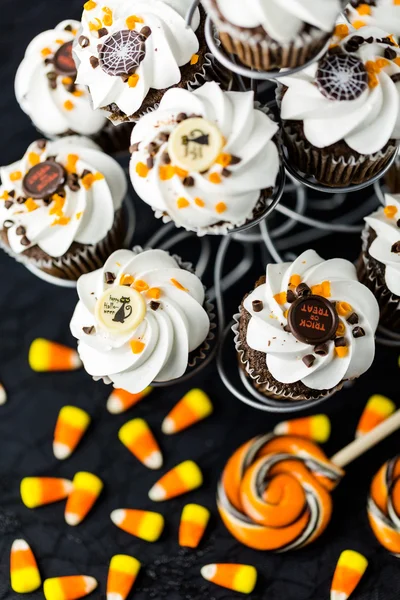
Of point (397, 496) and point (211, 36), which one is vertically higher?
point (211, 36)

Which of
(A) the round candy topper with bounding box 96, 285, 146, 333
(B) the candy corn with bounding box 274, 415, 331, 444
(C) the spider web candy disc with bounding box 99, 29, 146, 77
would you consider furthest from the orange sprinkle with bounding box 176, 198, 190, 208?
(B) the candy corn with bounding box 274, 415, 331, 444

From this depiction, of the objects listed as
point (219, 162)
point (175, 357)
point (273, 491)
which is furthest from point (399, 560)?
point (219, 162)

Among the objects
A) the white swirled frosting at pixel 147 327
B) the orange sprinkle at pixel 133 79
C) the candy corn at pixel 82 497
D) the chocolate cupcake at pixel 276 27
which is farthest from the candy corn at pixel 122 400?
the chocolate cupcake at pixel 276 27

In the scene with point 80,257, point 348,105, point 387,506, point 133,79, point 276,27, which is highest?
point 276,27

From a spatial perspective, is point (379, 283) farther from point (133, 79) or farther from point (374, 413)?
point (133, 79)

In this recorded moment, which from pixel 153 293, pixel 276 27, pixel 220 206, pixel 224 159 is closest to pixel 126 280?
pixel 153 293

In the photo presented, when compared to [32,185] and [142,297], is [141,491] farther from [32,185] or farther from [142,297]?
[32,185]

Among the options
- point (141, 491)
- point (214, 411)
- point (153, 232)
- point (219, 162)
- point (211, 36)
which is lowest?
point (141, 491)
